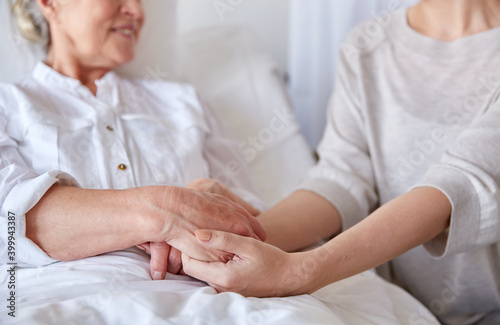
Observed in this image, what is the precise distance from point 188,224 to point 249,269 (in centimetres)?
14

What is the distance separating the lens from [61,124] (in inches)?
48.6

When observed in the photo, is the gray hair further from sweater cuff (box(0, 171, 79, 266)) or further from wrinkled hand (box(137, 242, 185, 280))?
wrinkled hand (box(137, 242, 185, 280))

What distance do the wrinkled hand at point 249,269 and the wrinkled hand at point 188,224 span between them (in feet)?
0.09

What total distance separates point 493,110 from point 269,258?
0.60 metres

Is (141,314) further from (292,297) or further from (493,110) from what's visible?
(493,110)

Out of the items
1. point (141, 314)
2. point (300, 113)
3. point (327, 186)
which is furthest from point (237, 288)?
point (300, 113)

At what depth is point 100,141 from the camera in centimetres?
126

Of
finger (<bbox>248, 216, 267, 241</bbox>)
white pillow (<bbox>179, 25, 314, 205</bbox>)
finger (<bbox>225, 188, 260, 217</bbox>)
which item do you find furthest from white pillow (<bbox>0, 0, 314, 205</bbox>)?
finger (<bbox>248, 216, 267, 241</bbox>)

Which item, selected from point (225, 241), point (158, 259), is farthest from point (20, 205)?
point (225, 241)

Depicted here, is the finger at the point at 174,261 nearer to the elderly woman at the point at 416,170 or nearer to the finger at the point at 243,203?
the elderly woman at the point at 416,170

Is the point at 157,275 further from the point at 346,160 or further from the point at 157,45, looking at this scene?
the point at 157,45

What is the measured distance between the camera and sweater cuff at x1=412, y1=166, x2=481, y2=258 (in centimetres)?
109

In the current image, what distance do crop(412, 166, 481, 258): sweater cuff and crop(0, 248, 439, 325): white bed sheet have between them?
0.17 metres

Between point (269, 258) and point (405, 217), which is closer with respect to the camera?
point (269, 258)
